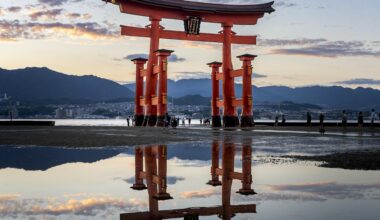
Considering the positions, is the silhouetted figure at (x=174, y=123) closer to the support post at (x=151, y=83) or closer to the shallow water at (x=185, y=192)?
the support post at (x=151, y=83)

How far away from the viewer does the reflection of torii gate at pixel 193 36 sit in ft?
131

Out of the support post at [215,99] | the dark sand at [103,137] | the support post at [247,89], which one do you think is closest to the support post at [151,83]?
the support post at [215,99]

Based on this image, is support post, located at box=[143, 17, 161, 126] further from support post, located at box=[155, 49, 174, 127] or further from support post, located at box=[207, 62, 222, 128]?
support post, located at box=[207, 62, 222, 128]

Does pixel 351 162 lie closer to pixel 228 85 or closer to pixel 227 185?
pixel 227 185

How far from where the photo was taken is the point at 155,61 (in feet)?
140

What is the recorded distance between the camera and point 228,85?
44.5 meters

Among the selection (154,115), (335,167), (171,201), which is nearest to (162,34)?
(154,115)

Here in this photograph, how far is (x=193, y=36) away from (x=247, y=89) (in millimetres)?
7108

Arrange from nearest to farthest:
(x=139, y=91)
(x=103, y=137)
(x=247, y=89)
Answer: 1. (x=103, y=137)
2. (x=247, y=89)
3. (x=139, y=91)

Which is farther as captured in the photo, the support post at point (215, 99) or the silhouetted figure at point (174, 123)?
the support post at point (215, 99)

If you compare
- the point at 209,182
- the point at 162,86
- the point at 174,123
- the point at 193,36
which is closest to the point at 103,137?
the point at 209,182

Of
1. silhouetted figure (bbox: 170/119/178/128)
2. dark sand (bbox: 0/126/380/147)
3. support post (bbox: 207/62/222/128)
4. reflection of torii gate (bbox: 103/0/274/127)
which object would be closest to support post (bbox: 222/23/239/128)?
reflection of torii gate (bbox: 103/0/274/127)

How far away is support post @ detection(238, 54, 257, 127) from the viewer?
141ft

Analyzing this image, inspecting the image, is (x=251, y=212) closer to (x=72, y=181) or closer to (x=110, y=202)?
(x=110, y=202)
